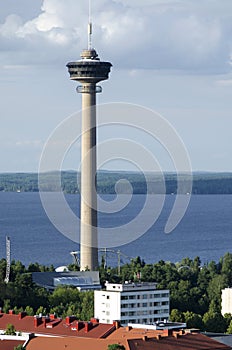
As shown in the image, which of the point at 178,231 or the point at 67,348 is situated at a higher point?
the point at 178,231

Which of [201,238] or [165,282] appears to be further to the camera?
[201,238]

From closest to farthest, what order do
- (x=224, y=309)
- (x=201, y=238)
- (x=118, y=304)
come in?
1. (x=118, y=304)
2. (x=224, y=309)
3. (x=201, y=238)

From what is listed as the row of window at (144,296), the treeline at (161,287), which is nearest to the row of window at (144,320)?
the row of window at (144,296)

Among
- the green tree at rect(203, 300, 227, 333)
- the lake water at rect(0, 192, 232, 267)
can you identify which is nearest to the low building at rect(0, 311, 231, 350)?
the green tree at rect(203, 300, 227, 333)

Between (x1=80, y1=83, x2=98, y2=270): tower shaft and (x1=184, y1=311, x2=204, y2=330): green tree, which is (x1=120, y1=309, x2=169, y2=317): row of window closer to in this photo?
(x1=184, y1=311, x2=204, y2=330): green tree

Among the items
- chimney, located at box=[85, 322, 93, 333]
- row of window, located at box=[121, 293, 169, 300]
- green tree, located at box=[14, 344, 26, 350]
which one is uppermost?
row of window, located at box=[121, 293, 169, 300]

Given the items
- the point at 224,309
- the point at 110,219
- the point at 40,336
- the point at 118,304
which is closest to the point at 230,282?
the point at 224,309

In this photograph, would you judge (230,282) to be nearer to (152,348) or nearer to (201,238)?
(152,348)
